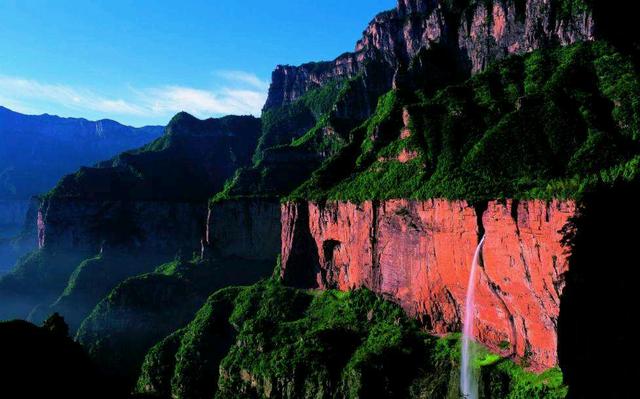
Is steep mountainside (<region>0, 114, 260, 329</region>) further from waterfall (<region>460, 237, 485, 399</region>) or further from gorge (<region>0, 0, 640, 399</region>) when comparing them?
waterfall (<region>460, 237, 485, 399</region>)

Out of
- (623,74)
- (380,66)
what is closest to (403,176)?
(623,74)

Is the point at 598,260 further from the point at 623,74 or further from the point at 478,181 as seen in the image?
the point at 623,74

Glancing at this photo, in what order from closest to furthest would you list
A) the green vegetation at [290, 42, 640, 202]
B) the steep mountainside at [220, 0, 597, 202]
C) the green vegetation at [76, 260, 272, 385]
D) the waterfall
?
1. the waterfall
2. the green vegetation at [290, 42, 640, 202]
3. the steep mountainside at [220, 0, 597, 202]
4. the green vegetation at [76, 260, 272, 385]

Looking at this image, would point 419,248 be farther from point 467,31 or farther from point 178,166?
point 178,166

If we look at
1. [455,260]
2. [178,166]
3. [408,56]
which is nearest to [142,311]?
[455,260]

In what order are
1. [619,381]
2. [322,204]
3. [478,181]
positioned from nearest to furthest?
[619,381], [478,181], [322,204]

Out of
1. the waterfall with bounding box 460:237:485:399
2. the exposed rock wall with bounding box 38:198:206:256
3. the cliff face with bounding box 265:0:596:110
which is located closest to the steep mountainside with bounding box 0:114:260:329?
the exposed rock wall with bounding box 38:198:206:256
